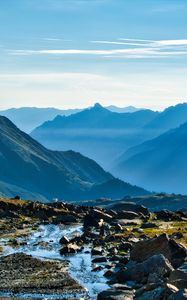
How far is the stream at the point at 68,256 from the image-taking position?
62.9m

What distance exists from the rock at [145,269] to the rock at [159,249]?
692 cm

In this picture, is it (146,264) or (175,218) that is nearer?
(146,264)

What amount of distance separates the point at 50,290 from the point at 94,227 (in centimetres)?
6844

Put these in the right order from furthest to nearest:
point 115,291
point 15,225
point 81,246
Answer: point 15,225 < point 81,246 < point 115,291

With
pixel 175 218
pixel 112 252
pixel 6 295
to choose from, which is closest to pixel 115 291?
pixel 6 295

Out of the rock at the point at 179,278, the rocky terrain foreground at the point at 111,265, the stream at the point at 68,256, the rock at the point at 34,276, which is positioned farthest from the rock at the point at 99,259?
the rock at the point at 179,278

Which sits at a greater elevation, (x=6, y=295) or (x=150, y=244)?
(x=150, y=244)

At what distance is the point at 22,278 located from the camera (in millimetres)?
66562

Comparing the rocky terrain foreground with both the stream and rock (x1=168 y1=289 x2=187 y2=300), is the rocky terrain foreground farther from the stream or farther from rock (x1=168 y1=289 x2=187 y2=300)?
the stream

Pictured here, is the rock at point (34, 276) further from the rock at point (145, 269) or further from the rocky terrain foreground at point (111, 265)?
the rock at point (145, 269)

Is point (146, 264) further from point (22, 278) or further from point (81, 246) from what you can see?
point (81, 246)

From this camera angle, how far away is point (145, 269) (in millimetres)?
63781

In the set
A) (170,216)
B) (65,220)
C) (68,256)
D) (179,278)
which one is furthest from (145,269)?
(170,216)

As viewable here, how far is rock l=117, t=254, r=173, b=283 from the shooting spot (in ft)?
205
